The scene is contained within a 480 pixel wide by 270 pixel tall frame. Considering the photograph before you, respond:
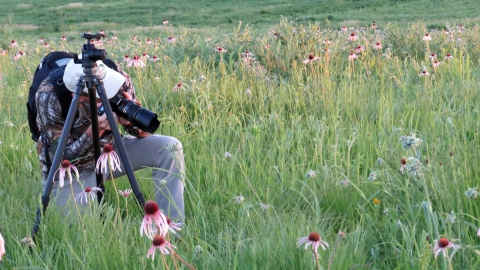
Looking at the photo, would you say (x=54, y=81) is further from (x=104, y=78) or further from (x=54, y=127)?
(x=104, y=78)

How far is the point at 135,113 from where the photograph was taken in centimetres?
247

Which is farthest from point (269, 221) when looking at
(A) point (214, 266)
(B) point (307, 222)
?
(A) point (214, 266)

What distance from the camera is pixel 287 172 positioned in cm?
311

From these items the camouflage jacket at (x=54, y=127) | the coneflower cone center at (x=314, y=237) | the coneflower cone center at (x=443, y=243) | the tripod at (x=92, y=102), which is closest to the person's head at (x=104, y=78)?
the tripod at (x=92, y=102)

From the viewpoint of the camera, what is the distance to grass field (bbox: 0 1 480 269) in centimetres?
215

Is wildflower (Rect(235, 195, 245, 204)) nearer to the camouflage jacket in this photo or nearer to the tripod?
the tripod

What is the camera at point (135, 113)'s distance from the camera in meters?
2.46

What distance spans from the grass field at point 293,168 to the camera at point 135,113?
303mm

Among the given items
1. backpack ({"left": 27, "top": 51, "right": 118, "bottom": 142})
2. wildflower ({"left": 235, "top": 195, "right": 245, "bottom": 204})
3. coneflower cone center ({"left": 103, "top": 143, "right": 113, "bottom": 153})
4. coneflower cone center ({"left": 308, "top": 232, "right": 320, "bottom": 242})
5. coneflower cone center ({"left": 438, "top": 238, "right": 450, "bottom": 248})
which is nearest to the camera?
coneflower cone center ({"left": 438, "top": 238, "right": 450, "bottom": 248})

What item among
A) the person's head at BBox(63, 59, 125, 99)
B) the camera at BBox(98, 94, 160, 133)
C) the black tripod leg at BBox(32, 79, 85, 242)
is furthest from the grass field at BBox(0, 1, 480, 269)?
the person's head at BBox(63, 59, 125, 99)

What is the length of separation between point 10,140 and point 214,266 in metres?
2.26

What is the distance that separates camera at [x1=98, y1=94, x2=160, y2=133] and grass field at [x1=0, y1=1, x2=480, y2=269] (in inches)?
11.9

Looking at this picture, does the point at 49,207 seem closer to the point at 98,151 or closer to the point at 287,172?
the point at 98,151

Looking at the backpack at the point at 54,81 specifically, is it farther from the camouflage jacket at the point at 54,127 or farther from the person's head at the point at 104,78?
the person's head at the point at 104,78
